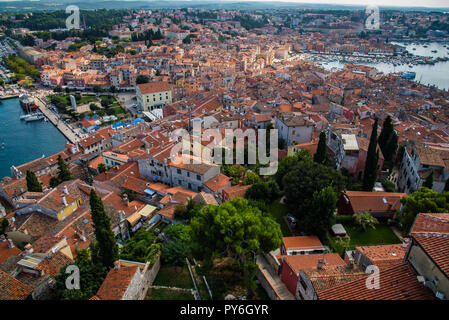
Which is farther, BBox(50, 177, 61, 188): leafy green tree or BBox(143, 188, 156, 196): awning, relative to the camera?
BBox(50, 177, 61, 188): leafy green tree

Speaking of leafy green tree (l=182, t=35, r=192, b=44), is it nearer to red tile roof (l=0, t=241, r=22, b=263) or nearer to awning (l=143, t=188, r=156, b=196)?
awning (l=143, t=188, r=156, b=196)

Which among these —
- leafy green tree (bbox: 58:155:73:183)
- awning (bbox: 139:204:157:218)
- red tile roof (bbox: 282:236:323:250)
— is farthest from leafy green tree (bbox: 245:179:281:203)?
leafy green tree (bbox: 58:155:73:183)

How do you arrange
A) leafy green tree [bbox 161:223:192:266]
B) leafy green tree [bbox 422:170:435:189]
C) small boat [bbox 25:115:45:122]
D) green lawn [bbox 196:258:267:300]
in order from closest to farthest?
1. green lawn [bbox 196:258:267:300]
2. leafy green tree [bbox 161:223:192:266]
3. leafy green tree [bbox 422:170:435:189]
4. small boat [bbox 25:115:45:122]

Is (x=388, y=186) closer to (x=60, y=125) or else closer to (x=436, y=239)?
(x=436, y=239)

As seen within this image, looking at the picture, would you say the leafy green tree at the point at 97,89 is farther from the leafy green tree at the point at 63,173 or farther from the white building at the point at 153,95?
the leafy green tree at the point at 63,173

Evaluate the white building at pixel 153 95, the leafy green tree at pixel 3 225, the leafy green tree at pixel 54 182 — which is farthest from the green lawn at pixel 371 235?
the white building at pixel 153 95
